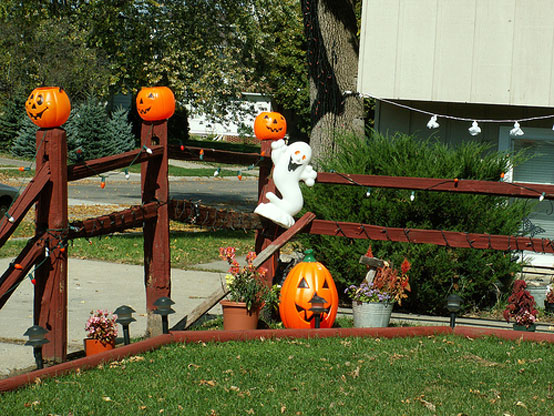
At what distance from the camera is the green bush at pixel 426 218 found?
7594mm

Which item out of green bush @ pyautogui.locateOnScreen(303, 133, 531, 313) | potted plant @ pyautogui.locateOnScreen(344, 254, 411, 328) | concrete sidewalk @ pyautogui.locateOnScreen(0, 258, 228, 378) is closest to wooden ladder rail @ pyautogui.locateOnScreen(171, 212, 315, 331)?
concrete sidewalk @ pyautogui.locateOnScreen(0, 258, 228, 378)

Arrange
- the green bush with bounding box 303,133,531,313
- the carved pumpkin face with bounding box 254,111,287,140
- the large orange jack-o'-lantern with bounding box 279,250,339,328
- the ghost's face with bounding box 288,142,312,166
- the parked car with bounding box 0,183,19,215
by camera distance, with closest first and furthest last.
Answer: the large orange jack-o'-lantern with bounding box 279,250,339,328 < the ghost's face with bounding box 288,142,312,166 < the carved pumpkin face with bounding box 254,111,287,140 < the green bush with bounding box 303,133,531,313 < the parked car with bounding box 0,183,19,215

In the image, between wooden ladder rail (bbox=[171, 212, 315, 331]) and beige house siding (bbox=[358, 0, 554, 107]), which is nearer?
wooden ladder rail (bbox=[171, 212, 315, 331])

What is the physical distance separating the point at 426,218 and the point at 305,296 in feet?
7.02

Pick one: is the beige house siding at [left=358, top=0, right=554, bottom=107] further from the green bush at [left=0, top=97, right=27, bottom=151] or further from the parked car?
the green bush at [left=0, top=97, right=27, bottom=151]

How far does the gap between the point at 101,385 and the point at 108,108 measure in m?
32.4

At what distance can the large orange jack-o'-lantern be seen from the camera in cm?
621

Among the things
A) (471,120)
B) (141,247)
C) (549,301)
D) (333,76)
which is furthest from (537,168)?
(141,247)

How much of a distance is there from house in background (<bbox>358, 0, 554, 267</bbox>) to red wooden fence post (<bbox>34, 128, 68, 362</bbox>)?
491cm

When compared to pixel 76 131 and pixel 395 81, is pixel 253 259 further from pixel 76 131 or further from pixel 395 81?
pixel 76 131

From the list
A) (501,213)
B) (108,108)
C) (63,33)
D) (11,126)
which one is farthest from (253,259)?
(108,108)

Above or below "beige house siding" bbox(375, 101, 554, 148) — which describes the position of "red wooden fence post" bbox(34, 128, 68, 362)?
below

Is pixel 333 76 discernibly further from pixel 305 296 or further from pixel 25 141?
pixel 25 141

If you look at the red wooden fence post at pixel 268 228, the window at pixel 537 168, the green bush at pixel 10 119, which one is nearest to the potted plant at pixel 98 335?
the red wooden fence post at pixel 268 228
